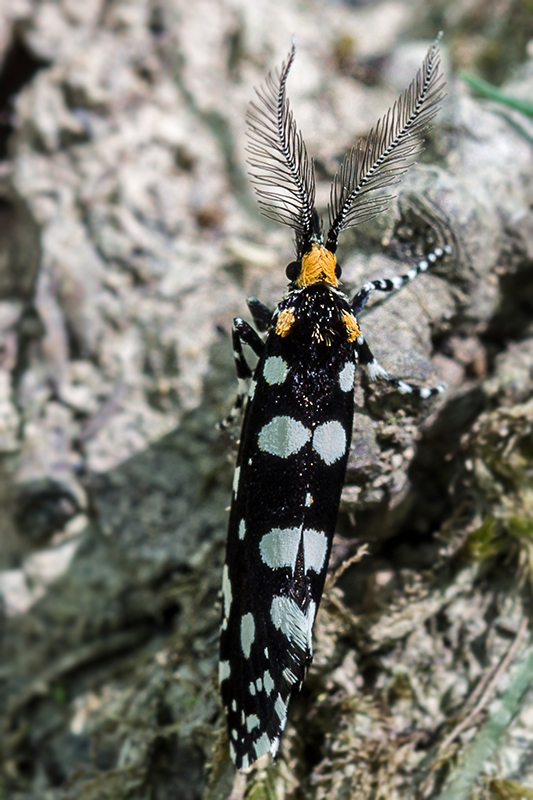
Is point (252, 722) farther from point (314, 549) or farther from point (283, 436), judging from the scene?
point (283, 436)

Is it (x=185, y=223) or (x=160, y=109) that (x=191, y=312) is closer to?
(x=185, y=223)

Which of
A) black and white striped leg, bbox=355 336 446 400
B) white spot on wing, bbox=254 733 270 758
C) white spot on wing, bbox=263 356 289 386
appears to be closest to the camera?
white spot on wing, bbox=254 733 270 758

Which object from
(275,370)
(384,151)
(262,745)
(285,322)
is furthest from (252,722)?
(384,151)

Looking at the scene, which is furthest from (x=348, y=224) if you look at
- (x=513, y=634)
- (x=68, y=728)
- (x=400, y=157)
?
(x=68, y=728)

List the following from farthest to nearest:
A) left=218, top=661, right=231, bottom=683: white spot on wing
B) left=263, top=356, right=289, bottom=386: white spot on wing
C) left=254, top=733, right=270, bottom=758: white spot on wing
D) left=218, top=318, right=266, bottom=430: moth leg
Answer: left=218, top=318, right=266, bottom=430: moth leg → left=263, top=356, right=289, bottom=386: white spot on wing → left=218, top=661, right=231, bottom=683: white spot on wing → left=254, top=733, right=270, bottom=758: white spot on wing

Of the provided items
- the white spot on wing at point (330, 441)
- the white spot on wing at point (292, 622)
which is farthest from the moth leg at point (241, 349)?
the white spot on wing at point (292, 622)

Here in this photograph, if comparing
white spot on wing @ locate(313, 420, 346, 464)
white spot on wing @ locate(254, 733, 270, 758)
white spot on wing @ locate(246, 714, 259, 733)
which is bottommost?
white spot on wing @ locate(254, 733, 270, 758)

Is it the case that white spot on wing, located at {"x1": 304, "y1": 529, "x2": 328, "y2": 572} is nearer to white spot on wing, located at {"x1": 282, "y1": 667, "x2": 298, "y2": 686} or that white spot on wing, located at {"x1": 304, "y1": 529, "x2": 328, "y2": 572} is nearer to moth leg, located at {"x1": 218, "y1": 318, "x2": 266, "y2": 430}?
white spot on wing, located at {"x1": 282, "y1": 667, "x2": 298, "y2": 686}

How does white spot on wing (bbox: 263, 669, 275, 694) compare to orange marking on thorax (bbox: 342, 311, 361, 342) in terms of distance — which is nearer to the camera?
white spot on wing (bbox: 263, 669, 275, 694)

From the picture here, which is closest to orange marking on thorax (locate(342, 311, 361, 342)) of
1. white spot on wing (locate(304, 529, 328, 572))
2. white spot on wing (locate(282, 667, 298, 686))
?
white spot on wing (locate(304, 529, 328, 572))
